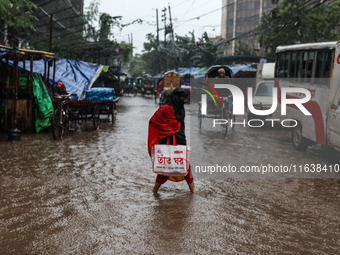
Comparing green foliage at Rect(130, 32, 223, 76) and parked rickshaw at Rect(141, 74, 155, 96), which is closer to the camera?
parked rickshaw at Rect(141, 74, 155, 96)

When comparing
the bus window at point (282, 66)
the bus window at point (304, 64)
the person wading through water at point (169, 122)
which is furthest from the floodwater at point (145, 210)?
the bus window at point (282, 66)

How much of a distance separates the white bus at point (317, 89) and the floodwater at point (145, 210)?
837mm

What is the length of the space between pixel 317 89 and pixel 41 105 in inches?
287

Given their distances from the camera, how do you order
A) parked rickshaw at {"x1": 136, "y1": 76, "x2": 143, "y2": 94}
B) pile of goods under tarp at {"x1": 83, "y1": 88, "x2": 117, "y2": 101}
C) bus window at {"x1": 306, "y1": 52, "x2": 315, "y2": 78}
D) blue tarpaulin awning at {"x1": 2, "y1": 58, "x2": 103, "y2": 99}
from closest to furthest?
bus window at {"x1": 306, "y1": 52, "x2": 315, "y2": 78}, pile of goods under tarp at {"x1": 83, "y1": 88, "x2": 117, "y2": 101}, blue tarpaulin awning at {"x1": 2, "y1": 58, "x2": 103, "y2": 99}, parked rickshaw at {"x1": 136, "y1": 76, "x2": 143, "y2": 94}

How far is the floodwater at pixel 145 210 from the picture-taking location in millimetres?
3910

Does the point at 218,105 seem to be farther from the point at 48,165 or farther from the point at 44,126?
the point at 48,165

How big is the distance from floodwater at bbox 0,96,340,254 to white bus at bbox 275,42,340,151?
84 centimetres

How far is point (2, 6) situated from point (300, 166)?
9.95 metres

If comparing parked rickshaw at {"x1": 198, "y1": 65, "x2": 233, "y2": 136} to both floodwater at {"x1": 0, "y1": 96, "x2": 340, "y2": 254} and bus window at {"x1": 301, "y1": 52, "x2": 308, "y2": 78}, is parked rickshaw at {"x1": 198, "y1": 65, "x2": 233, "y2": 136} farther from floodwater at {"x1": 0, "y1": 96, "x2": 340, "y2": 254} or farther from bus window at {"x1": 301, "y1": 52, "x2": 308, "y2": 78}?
floodwater at {"x1": 0, "y1": 96, "x2": 340, "y2": 254}

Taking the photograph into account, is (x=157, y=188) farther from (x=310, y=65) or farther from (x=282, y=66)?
(x=282, y=66)

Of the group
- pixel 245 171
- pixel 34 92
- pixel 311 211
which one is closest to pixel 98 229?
pixel 311 211

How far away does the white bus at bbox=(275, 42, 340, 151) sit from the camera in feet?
27.5

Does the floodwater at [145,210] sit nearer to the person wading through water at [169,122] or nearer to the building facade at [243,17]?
the person wading through water at [169,122]

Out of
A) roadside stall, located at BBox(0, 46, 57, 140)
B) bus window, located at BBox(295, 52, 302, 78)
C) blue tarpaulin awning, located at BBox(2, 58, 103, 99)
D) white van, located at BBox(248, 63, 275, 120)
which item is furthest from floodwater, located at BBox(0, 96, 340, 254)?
blue tarpaulin awning, located at BBox(2, 58, 103, 99)
